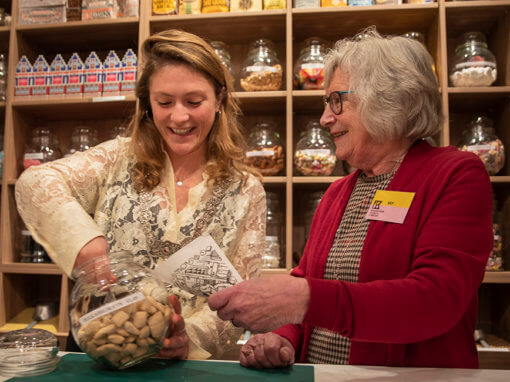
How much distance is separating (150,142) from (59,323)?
1.42m

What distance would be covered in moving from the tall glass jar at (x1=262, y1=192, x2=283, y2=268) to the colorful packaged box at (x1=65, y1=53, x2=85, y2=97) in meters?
1.15

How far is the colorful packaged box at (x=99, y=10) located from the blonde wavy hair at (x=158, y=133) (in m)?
1.31

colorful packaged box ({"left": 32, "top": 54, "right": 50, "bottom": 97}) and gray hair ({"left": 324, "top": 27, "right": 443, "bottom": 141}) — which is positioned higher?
colorful packaged box ({"left": 32, "top": 54, "right": 50, "bottom": 97})

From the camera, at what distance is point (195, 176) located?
1342 millimetres

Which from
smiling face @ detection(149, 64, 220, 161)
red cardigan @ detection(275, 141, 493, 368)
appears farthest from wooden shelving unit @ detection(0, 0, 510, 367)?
red cardigan @ detection(275, 141, 493, 368)

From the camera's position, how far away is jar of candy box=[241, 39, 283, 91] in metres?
2.30

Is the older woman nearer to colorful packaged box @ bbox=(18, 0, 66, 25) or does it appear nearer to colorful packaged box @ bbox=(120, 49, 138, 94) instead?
colorful packaged box @ bbox=(120, 49, 138, 94)

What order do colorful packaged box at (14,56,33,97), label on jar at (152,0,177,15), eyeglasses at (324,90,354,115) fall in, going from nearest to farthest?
eyeglasses at (324,90,354,115) < label on jar at (152,0,177,15) < colorful packaged box at (14,56,33,97)

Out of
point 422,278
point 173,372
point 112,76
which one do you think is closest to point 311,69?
point 112,76

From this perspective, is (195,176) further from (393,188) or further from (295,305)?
(295,305)

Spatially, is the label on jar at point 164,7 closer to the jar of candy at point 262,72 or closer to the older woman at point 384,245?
the jar of candy at point 262,72

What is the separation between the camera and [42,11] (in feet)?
8.23

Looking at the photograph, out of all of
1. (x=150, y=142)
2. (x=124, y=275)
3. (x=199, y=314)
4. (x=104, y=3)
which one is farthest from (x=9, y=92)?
(x=124, y=275)

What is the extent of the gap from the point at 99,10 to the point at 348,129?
1867 mm
